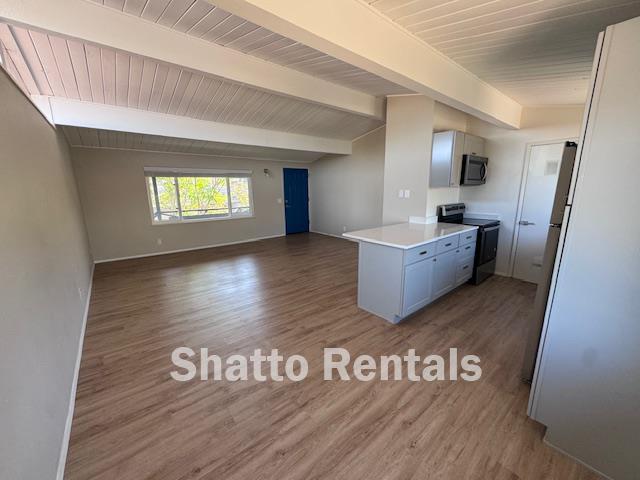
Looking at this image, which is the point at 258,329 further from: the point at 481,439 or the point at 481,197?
the point at 481,197

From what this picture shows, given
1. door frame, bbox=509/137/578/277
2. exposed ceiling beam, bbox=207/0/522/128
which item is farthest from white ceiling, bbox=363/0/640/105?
door frame, bbox=509/137/578/277

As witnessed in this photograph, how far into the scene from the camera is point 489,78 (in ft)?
8.89

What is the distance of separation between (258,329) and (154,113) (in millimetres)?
3230

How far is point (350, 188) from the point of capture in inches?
267

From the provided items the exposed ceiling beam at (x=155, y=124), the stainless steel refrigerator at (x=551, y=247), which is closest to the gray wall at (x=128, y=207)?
the exposed ceiling beam at (x=155, y=124)

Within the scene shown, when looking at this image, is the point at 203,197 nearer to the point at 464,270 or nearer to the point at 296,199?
the point at 296,199

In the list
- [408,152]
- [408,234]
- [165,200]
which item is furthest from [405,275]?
[165,200]

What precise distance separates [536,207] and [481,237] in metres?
0.94

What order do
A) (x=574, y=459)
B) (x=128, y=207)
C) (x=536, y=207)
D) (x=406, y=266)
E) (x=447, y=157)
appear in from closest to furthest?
(x=574, y=459), (x=406, y=266), (x=447, y=157), (x=536, y=207), (x=128, y=207)

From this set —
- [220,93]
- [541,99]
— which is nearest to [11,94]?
[220,93]

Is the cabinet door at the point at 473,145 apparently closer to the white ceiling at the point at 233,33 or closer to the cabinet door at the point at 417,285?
the white ceiling at the point at 233,33

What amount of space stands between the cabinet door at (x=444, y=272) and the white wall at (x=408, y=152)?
747mm

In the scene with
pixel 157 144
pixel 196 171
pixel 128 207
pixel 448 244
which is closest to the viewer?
pixel 448 244

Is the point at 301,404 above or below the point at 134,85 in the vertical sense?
below
